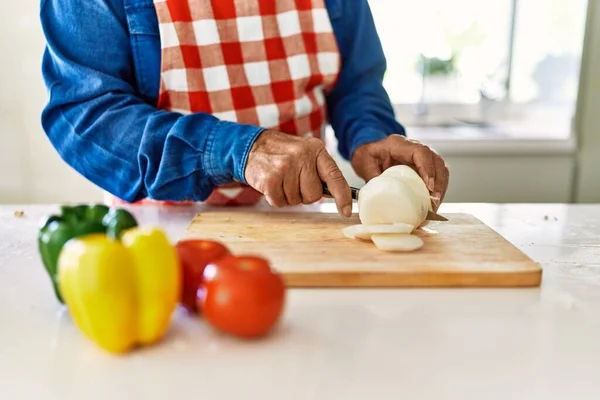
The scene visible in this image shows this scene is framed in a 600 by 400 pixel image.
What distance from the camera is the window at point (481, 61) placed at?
6.91 ft

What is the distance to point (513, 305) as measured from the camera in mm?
688

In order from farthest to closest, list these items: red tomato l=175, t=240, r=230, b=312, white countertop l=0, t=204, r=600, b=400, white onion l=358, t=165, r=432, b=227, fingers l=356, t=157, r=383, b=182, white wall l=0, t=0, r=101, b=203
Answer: white wall l=0, t=0, r=101, b=203 → fingers l=356, t=157, r=383, b=182 → white onion l=358, t=165, r=432, b=227 → red tomato l=175, t=240, r=230, b=312 → white countertop l=0, t=204, r=600, b=400

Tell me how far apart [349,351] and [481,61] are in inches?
71.7

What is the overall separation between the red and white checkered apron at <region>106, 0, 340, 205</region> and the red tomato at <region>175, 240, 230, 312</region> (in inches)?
19.6

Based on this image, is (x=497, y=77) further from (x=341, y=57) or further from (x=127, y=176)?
(x=127, y=176)

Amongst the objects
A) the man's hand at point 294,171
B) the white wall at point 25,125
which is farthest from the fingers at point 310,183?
the white wall at point 25,125

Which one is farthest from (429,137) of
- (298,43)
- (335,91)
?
(298,43)

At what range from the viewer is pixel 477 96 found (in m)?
2.22

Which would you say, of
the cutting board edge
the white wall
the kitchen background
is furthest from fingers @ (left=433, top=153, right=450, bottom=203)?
the white wall

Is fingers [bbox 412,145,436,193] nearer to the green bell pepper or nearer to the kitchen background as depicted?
the green bell pepper

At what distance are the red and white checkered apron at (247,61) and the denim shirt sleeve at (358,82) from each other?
73mm

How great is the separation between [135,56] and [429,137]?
3.53ft

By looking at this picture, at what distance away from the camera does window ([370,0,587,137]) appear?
2107 mm

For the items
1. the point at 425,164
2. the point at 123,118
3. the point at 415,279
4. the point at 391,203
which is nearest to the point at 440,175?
the point at 425,164
